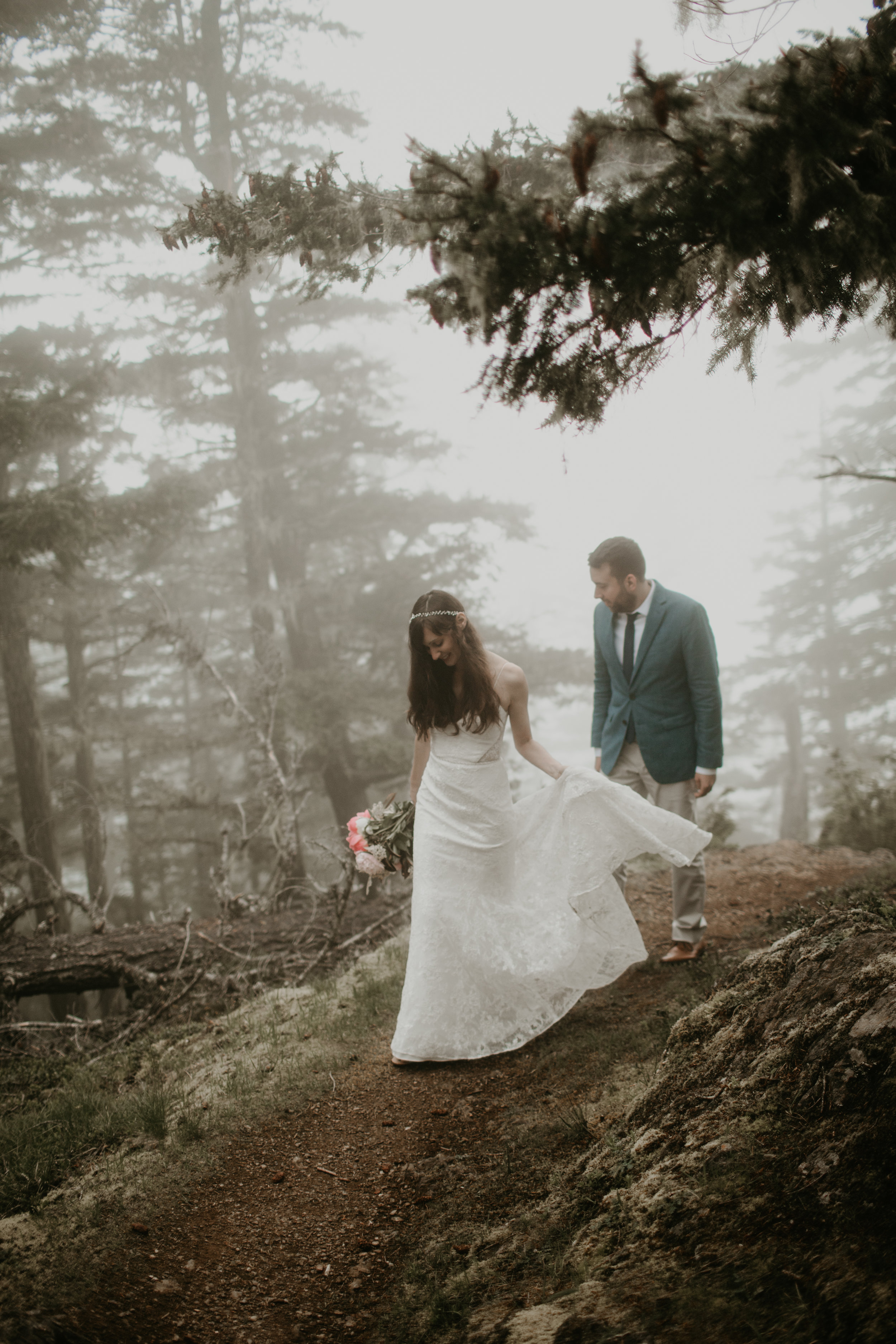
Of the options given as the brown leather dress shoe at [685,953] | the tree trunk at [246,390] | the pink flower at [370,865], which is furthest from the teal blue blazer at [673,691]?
the tree trunk at [246,390]

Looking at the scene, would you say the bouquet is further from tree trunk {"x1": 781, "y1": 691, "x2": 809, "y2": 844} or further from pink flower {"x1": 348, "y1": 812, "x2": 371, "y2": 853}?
tree trunk {"x1": 781, "y1": 691, "x2": 809, "y2": 844}

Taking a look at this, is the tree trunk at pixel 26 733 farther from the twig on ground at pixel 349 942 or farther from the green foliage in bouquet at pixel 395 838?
the green foliage in bouquet at pixel 395 838

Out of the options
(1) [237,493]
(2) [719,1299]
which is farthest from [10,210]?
(2) [719,1299]

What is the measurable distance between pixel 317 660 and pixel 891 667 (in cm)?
1793

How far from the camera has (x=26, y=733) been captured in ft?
41.9

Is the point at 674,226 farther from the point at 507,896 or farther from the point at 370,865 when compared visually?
the point at 370,865

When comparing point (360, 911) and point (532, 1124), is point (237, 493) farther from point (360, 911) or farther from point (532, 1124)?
point (532, 1124)

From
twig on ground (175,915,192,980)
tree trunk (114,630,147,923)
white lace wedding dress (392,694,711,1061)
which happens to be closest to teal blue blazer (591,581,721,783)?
white lace wedding dress (392,694,711,1061)

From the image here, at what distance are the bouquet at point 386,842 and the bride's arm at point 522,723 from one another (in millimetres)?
871

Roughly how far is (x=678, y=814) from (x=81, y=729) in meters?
15.0

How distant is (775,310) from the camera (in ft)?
9.80

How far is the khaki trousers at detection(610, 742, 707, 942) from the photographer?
502cm

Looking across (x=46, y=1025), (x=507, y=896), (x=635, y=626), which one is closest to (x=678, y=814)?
(x=635, y=626)

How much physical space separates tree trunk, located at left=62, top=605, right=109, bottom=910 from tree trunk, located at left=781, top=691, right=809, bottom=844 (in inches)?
718
